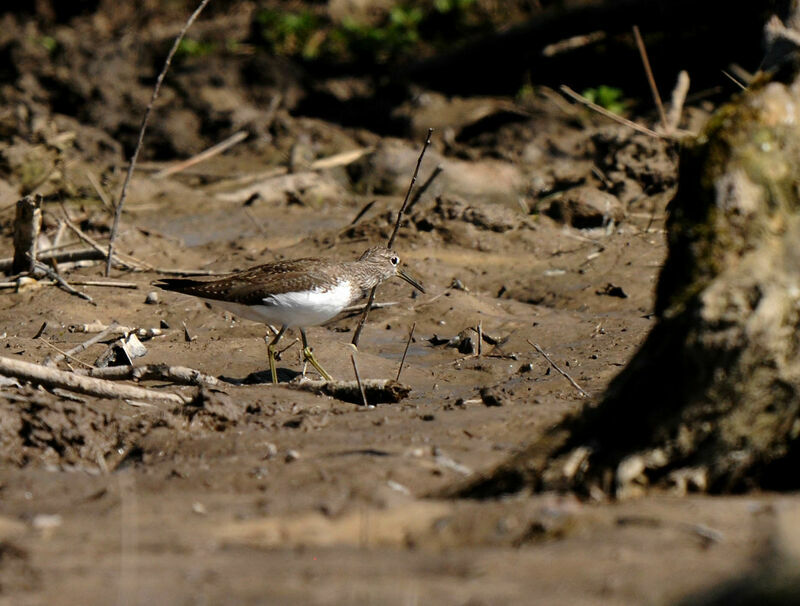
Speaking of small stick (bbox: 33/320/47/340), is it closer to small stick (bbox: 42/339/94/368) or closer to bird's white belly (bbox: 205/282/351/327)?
small stick (bbox: 42/339/94/368)

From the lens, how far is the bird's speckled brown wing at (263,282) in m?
7.43

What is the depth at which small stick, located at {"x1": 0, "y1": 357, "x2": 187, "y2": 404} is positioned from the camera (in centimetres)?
575

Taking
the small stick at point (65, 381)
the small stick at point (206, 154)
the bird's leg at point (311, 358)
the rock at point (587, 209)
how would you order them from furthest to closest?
1. the small stick at point (206, 154)
2. the rock at point (587, 209)
3. the bird's leg at point (311, 358)
4. the small stick at point (65, 381)

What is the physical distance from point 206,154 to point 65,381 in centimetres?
778

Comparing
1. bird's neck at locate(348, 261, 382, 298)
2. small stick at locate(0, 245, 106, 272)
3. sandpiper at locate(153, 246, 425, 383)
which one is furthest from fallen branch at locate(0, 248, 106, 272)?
bird's neck at locate(348, 261, 382, 298)

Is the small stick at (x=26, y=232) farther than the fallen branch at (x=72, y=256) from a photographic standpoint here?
No

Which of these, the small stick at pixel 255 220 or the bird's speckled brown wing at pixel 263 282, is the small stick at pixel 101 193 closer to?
the small stick at pixel 255 220

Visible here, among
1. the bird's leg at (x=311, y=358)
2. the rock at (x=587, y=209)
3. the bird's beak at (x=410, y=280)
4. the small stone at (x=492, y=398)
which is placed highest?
the small stone at (x=492, y=398)

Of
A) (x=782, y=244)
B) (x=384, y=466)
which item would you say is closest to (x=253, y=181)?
(x=384, y=466)

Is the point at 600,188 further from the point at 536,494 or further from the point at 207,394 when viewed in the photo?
the point at 536,494

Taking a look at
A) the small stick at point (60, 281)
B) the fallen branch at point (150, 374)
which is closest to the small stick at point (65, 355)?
the fallen branch at point (150, 374)

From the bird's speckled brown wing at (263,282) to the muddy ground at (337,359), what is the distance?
424 millimetres

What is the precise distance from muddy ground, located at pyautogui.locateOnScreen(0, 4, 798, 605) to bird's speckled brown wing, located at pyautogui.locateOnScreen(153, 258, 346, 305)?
0.42 metres

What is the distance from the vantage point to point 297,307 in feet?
24.0
